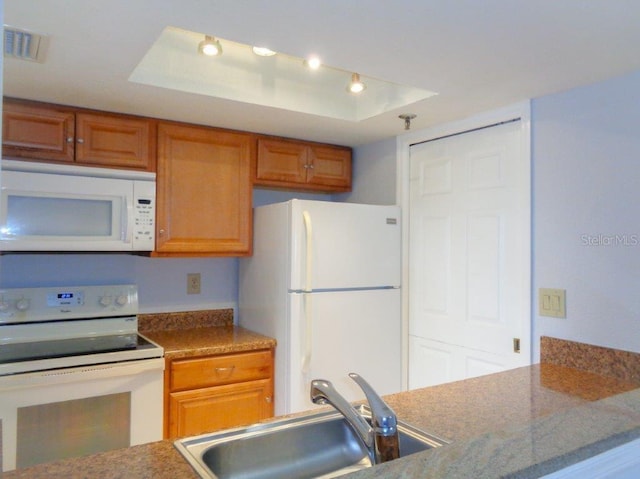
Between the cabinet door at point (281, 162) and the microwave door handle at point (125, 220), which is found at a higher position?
the cabinet door at point (281, 162)

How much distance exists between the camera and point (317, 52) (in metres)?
1.64

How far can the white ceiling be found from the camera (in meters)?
1.34

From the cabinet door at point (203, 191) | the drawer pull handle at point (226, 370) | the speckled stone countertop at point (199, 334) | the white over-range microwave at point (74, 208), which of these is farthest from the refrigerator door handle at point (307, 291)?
the white over-range microwave at point (74, 208)

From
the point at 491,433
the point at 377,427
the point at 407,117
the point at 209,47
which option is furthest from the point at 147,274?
the point at 491,433

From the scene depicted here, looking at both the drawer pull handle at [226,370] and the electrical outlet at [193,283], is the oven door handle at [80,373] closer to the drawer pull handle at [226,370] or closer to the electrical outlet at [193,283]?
the drawer pull handle at [226,370]

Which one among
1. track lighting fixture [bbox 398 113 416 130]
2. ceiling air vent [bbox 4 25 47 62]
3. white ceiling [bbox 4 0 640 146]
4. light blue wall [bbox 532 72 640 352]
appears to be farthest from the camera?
track lighting fixture [bbox 398 113 416 130]

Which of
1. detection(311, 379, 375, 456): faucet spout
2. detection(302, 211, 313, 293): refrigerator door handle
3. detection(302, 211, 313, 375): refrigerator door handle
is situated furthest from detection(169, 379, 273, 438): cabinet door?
detection(311, 379, 375, 456): faucet spout

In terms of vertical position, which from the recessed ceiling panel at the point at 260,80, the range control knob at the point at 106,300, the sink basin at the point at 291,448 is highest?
the recessed ceiling panel at the point at 260,80

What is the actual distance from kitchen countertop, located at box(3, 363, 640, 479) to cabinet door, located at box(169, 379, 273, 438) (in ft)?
3.61

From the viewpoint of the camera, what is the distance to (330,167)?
305cm

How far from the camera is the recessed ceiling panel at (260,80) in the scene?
6.68ft

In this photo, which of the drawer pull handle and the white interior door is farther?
the drawer pull handle

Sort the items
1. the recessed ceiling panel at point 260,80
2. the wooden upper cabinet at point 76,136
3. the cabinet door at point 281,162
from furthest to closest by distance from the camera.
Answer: the cabinet door at point 281,162
the wooden upper cabinet at point 76,136
the recessed ceiling panel at point 260,80

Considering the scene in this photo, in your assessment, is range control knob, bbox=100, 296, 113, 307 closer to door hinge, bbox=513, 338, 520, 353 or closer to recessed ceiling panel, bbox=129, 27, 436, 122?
recessed ceiling panel, bbox=129, 27, 436, 122
